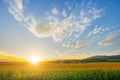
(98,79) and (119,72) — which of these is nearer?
(98,79)

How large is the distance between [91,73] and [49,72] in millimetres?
4089

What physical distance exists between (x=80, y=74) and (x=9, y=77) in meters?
6.85

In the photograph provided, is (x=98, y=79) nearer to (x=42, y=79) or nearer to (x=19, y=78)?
(x=42, y=79)

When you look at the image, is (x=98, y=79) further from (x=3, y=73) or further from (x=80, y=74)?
(x=3, y=73)

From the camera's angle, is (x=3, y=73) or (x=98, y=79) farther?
(x=3, y=73)

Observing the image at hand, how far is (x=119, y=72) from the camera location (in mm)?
24000

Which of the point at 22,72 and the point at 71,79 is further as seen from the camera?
the point at 22,72

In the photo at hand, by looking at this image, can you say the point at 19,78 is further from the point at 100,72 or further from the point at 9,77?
the point at 100,72

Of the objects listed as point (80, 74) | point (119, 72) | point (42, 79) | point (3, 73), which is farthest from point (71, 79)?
point (3, 73)

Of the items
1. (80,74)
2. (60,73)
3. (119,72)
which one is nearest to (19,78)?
(60,73)

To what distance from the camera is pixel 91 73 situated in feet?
76.3

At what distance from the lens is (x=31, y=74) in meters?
23.8

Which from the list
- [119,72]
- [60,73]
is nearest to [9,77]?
[60,73]

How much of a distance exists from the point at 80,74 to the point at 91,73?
105 centimetres
